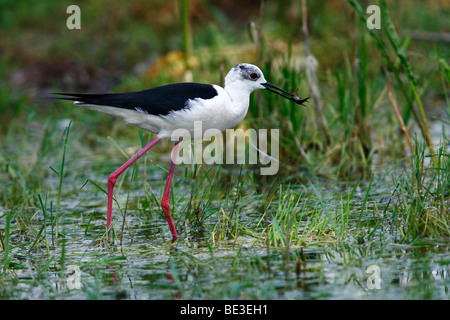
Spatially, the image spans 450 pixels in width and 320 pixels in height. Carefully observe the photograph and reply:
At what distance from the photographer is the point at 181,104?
4.79 metres

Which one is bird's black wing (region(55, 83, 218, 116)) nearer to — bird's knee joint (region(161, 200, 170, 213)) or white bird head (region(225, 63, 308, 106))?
white bird head (region(225, 63, 308, 106))

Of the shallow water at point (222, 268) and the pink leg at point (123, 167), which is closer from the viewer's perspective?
the shallow water at point (222, 268)

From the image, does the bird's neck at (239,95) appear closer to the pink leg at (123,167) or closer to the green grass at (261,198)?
the green grass at (261,198)

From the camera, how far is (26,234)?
484 cm

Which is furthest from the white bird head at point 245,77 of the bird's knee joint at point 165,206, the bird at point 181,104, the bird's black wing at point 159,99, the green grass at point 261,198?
the bird's knee joint at point 165,206

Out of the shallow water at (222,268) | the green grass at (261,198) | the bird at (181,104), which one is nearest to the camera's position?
the shallow water at (222,268)

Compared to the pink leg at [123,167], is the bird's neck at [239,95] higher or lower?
higher

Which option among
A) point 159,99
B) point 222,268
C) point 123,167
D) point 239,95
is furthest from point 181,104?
point 222,268

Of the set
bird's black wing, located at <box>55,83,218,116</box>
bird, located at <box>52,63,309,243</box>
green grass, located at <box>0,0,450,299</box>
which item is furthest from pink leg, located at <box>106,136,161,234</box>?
bird's black wing, located at <box>55,83,218,116</box>

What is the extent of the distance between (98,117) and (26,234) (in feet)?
13.6

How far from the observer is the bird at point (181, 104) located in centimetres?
477

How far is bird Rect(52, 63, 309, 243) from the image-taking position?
4.77 meters

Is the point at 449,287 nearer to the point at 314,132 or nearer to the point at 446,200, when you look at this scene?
the point at 446,200
